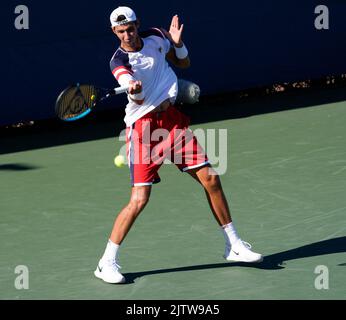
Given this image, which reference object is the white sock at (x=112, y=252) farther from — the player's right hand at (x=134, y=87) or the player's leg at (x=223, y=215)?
the player's right hand at (x=134, y=87)

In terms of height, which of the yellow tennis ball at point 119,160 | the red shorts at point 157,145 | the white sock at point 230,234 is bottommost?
the white sock at point 230,234

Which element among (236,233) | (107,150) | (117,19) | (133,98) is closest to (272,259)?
(236,233)

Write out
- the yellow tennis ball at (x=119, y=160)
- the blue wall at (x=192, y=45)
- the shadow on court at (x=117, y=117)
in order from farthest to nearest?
1. the blue wall at (x=192, y=45)
2. the shadow on court at (x=117, y=117)
3. the yellow tennis ball at (x=119, y=160)

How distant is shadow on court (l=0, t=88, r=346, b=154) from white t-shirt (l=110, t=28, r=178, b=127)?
4.50 meters

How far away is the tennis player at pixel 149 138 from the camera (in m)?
6.73

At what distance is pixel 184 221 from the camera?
799 cm

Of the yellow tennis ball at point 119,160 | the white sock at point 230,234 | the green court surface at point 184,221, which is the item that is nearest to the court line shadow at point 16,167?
the green court surface at point 184,221

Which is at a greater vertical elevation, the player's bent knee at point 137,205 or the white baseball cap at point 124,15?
the white baseball cap at point 124,15

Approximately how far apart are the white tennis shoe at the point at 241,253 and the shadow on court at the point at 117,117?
4.63 meters

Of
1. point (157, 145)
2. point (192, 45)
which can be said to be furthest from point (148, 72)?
point (192, 45)

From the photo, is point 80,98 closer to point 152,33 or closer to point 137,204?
point 152,33

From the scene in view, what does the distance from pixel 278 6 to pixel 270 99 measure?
45.4 inches

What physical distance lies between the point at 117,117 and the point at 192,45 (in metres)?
1.24

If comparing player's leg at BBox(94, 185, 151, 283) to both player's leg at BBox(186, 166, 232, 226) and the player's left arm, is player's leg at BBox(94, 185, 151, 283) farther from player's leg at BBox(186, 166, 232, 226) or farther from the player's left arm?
the player's left arm
